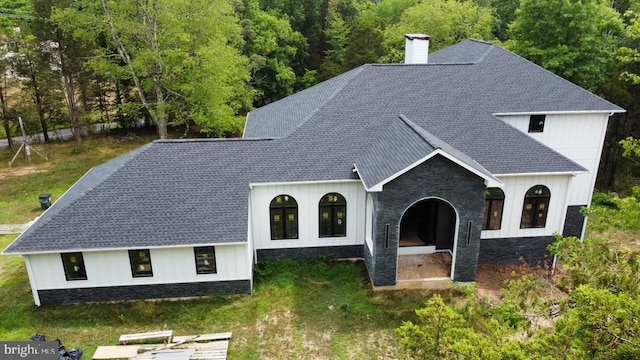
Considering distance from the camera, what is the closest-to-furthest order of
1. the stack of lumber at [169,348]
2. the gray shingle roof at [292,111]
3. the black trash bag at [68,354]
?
the black trash bag at [68,354], the stack of lumber at [169,348], the gray shingle roof at [292,111]

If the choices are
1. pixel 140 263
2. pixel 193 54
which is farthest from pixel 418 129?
pixel 193 54

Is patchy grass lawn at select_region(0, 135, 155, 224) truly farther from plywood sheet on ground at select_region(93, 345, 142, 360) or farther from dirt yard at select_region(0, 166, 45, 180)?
plywood sheet on ground at select_region(93, 345, 142, 360)

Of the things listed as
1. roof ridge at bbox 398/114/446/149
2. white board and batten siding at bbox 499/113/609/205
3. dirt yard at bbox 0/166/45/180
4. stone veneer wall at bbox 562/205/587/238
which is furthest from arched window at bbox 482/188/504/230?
dirt yard at bbox 0/166/45/180

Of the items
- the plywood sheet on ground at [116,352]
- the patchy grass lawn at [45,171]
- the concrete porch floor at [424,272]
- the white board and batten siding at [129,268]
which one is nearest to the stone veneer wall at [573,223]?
the concrete porch floor at [424,272]

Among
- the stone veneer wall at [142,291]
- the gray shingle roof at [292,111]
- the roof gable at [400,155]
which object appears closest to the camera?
the roof gable at [400,155]

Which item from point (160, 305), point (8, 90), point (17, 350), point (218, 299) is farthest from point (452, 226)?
point (8, 90)

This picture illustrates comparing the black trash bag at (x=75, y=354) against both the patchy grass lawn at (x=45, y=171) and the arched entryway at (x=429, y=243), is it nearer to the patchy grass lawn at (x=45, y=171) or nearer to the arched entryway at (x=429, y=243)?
the arched entryway at (x=429, y=243)

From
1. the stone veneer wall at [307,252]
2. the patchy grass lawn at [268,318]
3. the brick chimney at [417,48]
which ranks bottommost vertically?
the patchy grass lawn at [268,318]
